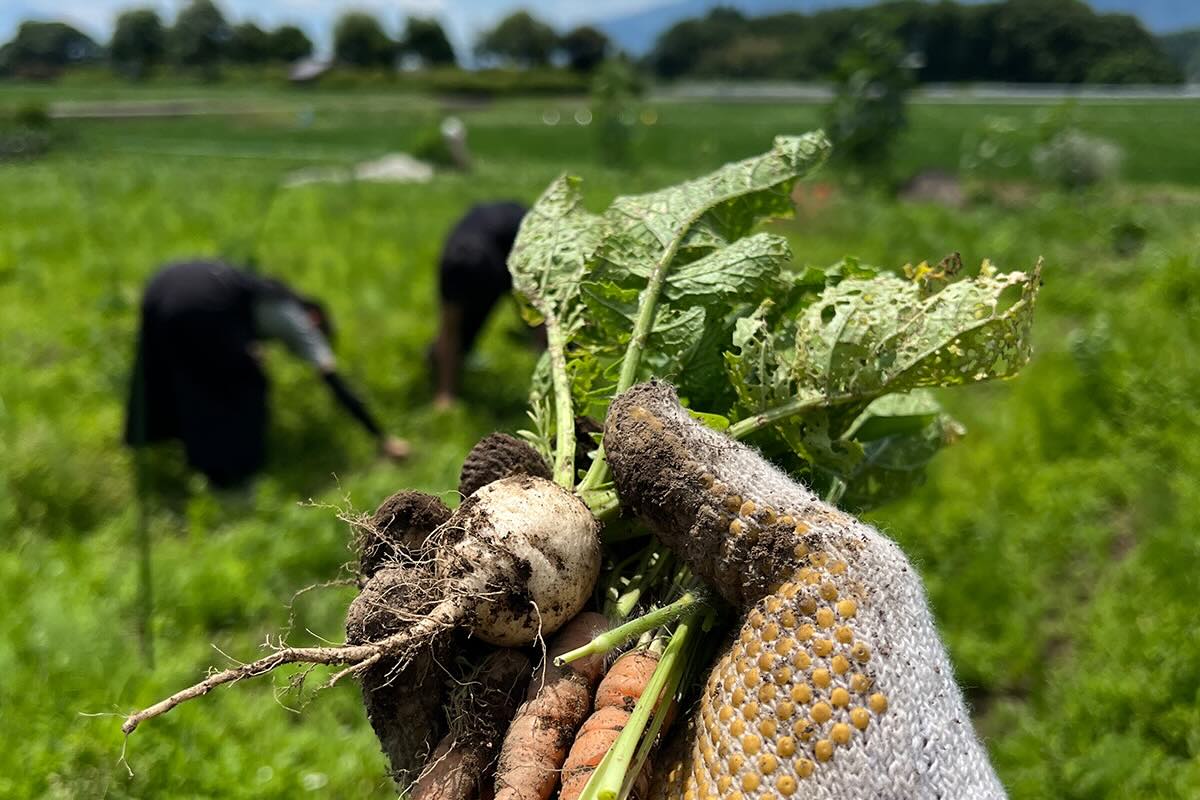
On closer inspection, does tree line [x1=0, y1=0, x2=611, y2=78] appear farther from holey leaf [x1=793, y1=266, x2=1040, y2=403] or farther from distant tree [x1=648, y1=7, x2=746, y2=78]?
distant tree [x1=648, y1=7, x2=746, y2=78]

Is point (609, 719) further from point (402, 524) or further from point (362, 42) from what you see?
point (362, 42)

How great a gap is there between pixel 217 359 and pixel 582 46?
3834 inches

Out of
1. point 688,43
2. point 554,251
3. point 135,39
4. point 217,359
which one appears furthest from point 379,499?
point 688,43

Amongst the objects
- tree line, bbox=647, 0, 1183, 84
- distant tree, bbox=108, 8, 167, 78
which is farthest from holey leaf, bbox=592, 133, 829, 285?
distant tree, bbox=108, 8, 167, 78

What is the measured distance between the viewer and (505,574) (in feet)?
4.65

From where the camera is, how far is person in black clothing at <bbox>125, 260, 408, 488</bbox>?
5027 millimetres

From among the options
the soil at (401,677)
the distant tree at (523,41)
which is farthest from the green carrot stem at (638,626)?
the distant tree at (523,41)

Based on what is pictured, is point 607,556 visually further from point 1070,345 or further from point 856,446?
point 1070,345

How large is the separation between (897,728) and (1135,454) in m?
5.30

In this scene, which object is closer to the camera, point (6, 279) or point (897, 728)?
point (897, 728)

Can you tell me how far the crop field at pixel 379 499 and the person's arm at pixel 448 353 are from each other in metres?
0.19

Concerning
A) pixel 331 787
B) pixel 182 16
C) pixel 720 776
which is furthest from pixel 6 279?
pixel 720 776

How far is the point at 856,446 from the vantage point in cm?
168

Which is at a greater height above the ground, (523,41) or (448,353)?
(448,353)
